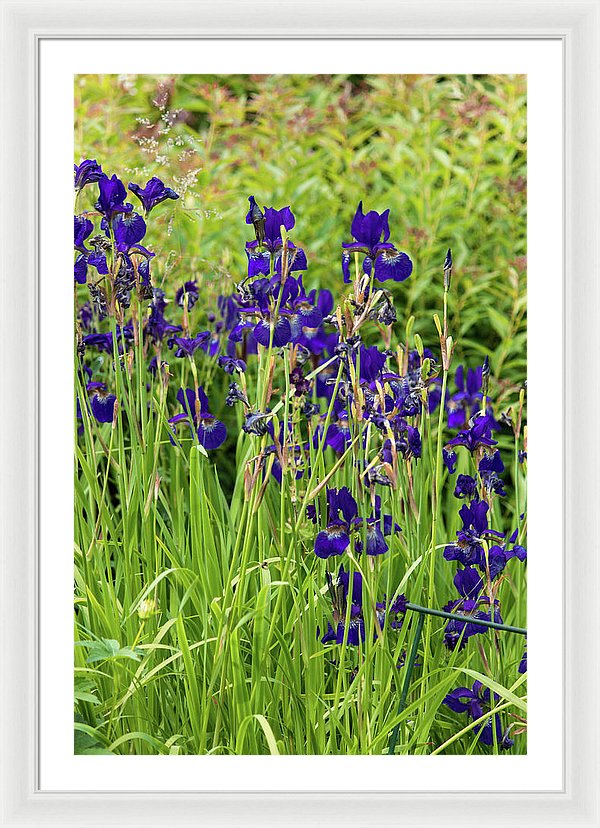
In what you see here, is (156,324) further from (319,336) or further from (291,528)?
(291,528)

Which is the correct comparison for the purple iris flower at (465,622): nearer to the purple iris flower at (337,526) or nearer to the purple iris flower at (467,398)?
the purple iris flower at (337,526)

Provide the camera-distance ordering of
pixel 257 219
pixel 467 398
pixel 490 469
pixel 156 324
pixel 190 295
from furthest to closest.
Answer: pixel 467 398
pixel 190 295
pixel 156 324
pixel 490 469
pixel 257 219

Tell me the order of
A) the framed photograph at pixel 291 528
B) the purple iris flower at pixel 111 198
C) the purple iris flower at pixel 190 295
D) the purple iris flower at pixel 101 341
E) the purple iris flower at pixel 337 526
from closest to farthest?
the framed photograph at pixel 291 528 → the purple iris flower at pixel 337 526 → the purple iris flower at pixel 111 198 → the purple iris flower at pixel 101 341 → the purple iris flower at pixel 190 295

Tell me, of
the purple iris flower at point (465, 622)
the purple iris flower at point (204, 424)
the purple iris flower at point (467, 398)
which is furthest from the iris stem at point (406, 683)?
the purple iris flower at point (467, 398)

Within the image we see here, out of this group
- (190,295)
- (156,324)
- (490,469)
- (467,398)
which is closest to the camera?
(490,469)

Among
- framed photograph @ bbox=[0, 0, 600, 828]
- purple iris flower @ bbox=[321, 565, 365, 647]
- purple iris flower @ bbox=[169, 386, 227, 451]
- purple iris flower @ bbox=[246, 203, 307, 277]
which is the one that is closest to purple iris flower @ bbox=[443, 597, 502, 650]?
framed photograph @ bbox=[0, 0, 600, 828]

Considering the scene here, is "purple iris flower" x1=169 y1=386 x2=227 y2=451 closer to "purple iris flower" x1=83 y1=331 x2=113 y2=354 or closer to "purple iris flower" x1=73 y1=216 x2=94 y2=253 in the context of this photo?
"purple iris flower" x1=83 y1=331 x2=113 y2=354

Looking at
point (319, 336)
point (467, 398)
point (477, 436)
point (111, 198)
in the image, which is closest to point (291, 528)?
point (477, 436)
